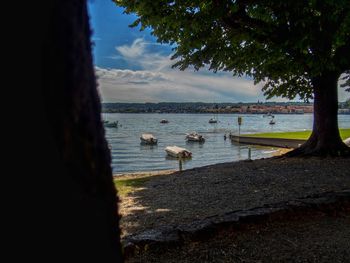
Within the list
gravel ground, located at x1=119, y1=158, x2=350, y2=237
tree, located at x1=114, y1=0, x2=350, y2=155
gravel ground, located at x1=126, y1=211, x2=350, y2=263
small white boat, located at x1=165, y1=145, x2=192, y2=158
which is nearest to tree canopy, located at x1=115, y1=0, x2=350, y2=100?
tree, located at x1=114, y1=0, x2=350, y2=155

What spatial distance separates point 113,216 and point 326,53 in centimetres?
1358

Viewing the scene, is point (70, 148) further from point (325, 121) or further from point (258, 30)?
point (325, 121)

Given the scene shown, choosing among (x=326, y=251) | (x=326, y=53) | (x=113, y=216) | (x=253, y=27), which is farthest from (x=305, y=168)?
(x=113, y=216)

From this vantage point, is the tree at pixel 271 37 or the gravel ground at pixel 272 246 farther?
the tree at pixel 271 37

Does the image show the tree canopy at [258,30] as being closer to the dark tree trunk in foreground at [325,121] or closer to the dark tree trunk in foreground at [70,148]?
the dark tree trunk in foreground at [325,121]

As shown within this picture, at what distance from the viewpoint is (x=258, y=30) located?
1359 cm

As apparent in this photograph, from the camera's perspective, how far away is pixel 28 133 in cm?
154

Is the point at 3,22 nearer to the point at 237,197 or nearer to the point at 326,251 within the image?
the point at 326,251

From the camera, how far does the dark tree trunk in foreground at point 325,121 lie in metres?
15.7

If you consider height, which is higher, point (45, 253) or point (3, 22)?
point (3, 22)

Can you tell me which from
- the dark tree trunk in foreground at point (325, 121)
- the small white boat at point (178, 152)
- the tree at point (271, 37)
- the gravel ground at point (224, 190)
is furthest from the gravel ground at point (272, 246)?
the small white boat at point (178, 152)

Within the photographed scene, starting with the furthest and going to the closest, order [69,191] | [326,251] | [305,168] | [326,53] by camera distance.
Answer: [326,53] → [305,168] → [326,251] → [69,191]

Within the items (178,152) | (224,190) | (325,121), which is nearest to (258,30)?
(325,121)

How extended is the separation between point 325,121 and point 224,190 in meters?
8.44
